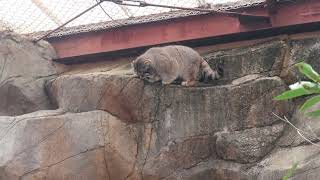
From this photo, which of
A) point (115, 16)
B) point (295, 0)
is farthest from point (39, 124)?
point (295, 0)

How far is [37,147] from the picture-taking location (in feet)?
16.2

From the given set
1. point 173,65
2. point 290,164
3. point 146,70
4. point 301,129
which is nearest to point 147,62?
point 146,70

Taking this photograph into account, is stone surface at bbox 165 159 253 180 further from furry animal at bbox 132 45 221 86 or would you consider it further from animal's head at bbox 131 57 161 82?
animal's head at bbox 131 57 161 82

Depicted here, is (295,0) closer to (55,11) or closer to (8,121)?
(55,11)

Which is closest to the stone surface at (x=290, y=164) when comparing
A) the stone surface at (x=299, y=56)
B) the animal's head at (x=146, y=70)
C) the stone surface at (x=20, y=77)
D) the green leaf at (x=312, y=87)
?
the stone surface at (x=299, y=56)

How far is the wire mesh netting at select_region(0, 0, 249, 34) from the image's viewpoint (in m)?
6.05

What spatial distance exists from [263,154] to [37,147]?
7.24 ft

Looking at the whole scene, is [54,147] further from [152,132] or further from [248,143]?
[248,143]

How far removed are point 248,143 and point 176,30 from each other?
1978 mm

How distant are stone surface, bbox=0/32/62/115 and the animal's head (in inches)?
49.1

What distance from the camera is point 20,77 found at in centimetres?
606

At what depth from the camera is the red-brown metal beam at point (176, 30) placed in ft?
18.5

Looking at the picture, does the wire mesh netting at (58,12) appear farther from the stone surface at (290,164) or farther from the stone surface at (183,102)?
the stone surface at (290,164)

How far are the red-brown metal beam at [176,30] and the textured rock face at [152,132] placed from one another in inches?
22.3
